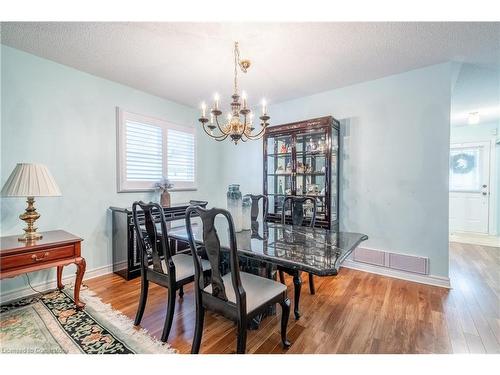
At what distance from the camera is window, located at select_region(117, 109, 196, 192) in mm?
3158

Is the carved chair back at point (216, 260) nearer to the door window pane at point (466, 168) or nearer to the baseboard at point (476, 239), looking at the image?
the baseboard at point (476, 239)

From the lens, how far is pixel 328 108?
11.3 ft

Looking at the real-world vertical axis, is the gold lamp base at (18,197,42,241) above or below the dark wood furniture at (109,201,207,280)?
above

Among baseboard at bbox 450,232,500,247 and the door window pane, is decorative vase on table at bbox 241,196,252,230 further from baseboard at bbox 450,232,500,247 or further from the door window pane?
the door window pane

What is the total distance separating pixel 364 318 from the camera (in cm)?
201

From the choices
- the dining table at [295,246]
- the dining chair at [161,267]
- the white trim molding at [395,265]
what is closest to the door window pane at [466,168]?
the white trim molding at [395,265]

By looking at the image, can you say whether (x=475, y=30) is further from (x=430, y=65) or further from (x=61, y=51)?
(x=61, y=51)

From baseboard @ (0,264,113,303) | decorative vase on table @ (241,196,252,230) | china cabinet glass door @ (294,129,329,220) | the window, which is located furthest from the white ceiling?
baseboard @ (0,264,113,303)

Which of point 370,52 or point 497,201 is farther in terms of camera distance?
point 497,201

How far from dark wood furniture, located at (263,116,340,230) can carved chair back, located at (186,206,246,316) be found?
2.01 meters

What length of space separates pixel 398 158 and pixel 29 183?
3924mm

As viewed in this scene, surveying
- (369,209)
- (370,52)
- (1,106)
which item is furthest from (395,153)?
(1,106)

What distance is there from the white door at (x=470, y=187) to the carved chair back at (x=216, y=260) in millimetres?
6240
